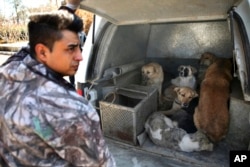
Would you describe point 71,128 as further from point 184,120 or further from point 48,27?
point 184,120

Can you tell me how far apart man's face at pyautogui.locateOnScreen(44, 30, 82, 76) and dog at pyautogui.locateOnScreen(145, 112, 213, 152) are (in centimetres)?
177

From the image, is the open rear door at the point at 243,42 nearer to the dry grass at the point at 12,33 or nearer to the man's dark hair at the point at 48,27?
the man's dark hair at the point at 48,27

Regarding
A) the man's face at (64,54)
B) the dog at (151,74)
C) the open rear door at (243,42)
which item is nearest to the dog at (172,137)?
the open rear door at (243,42)

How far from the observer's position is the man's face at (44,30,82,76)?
39.9 inches

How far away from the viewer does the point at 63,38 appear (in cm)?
101

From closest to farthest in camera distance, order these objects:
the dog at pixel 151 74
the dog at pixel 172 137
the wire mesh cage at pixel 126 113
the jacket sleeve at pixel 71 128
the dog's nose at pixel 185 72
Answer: the jacket sleeve at pixel 71 128
the dog at pixel 172 137
the wire mesh cage at pixel 126 113
the dog at pixel 151 74
the dog's nose at pixel 185 72

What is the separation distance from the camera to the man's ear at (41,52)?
101 centimetres

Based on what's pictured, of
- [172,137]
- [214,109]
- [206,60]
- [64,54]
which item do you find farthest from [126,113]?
[206,60]

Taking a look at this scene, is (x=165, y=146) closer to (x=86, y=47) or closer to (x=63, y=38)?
(x=86, y=47)

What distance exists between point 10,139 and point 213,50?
366cm

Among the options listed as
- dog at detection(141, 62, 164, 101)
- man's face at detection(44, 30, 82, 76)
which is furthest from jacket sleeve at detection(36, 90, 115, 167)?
dog at detection(141, 62, 164, 101)

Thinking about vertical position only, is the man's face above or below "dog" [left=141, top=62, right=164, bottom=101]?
above

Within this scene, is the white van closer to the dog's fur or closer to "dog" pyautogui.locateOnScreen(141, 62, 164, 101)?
"dog" pyautogui.locateOnScreen(141, 62, 164, 101)

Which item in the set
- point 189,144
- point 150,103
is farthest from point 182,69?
point 189,144
